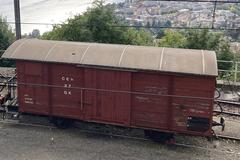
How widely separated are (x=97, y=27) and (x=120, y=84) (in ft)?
28.5

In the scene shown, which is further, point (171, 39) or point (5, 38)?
point (171, 39)

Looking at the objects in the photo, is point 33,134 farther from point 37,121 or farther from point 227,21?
point 227,21

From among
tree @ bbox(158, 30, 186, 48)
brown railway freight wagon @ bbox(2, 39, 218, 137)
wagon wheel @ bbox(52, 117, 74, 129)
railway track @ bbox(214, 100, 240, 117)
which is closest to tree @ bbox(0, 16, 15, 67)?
brown railway freight wagon @ bbox(2, 39, 218, 137)

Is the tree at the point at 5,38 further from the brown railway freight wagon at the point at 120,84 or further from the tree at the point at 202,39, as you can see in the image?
the tree at the point at 202,39

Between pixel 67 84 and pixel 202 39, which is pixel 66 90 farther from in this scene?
pixel 202 39

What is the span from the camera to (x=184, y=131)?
1230cm

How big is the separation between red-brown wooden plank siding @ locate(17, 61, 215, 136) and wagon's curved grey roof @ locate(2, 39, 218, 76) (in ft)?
0.76

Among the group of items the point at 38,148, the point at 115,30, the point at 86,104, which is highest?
the point at 115,30

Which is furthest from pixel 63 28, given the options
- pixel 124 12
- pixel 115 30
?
pixel 124 12

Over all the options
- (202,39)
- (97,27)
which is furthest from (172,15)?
(97,27)

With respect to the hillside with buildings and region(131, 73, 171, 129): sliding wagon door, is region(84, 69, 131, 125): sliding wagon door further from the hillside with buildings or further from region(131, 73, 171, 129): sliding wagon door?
the hillside with buildings

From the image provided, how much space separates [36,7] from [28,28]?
6.89 metres

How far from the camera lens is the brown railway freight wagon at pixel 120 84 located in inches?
475

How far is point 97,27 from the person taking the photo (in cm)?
2062
